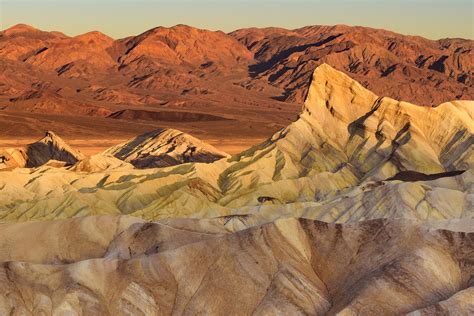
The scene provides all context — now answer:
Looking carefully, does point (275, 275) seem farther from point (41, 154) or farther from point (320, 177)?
point (41, 154)

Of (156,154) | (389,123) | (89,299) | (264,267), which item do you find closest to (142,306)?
(89,299)

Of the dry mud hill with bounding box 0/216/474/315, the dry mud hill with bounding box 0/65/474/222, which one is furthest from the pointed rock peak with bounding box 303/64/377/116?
the dry mud hill with bounding box 0/216/474/315

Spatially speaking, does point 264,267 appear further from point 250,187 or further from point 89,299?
point 250,187

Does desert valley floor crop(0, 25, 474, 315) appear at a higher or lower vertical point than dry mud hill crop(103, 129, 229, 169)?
higher

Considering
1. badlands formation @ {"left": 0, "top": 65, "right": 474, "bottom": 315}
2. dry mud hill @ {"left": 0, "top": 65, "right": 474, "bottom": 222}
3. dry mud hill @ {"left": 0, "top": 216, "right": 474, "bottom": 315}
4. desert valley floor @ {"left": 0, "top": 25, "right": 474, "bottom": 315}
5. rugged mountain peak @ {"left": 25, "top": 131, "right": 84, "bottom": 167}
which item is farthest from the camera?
rugged mountain peak @ {"left": 25, "top": 131, "right": 84, "bottom": 167}

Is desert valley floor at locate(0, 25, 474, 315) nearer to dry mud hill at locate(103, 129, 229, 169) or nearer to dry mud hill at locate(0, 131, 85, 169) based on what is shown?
dry mud hill at locate(0, 131, 85, 169)

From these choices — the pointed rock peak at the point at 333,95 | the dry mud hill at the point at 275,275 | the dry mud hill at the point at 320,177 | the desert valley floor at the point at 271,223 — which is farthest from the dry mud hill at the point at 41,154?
the dry mud hill at the point at 275,275
